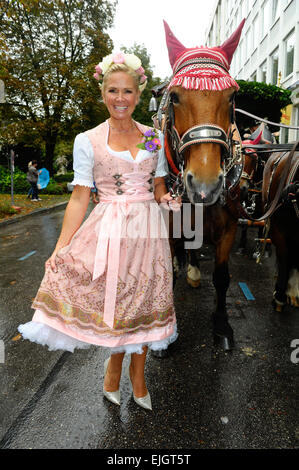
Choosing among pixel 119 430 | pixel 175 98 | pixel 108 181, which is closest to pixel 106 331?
pixel 119 430

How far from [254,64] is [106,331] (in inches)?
1119

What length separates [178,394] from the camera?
2516 mm

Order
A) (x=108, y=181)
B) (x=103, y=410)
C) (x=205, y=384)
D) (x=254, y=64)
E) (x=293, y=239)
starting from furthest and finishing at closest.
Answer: (x=254, y=64)
(x=293, y=239)
(x=205, y=384)
(x=103, y=410)
(x=108, y=181)

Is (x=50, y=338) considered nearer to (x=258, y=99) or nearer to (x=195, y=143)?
(x=195, y=143)

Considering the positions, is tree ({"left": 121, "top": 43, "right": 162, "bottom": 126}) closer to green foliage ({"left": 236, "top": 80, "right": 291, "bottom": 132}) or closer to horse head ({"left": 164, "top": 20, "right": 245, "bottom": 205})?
green foliage ({"left": 236, "top": 80, "right": 291, "bottom": 132})

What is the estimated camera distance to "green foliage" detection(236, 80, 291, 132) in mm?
8025

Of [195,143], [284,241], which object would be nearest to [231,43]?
[195,143]

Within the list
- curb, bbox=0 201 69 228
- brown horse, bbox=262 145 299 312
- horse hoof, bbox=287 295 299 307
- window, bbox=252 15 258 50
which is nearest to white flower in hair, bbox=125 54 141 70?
brown horse, bbox=262 145 299 312

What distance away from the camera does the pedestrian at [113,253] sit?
200 cm

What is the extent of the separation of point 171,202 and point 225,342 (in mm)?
1699

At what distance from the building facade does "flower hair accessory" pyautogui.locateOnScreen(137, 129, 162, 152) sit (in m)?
11.0

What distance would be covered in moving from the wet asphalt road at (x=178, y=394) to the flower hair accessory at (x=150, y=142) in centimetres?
184
